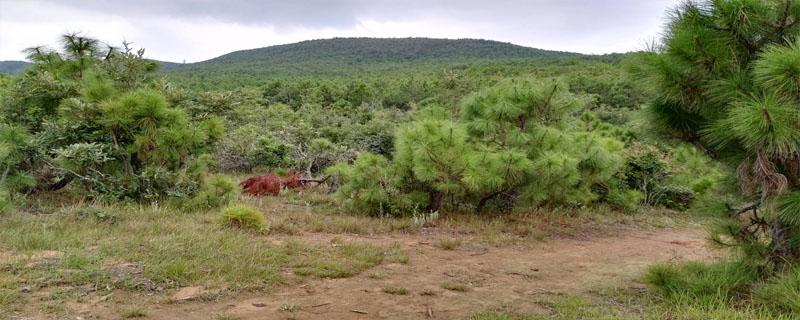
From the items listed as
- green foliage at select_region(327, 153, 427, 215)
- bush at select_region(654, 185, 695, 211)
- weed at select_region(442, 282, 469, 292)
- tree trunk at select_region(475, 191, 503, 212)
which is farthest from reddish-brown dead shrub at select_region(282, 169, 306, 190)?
bush at select_region(654, 185, 695, 211)

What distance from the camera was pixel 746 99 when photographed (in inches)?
145

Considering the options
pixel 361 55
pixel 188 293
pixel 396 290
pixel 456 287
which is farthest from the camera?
pixel 361 55

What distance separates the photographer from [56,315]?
147 inches

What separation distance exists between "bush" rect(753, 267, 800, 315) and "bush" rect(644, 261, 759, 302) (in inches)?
7.7

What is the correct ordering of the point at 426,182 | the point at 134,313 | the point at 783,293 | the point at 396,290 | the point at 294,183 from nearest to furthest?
the point at 783,293, the point at 134,313, the point at 396,290, the point at 426,182, the point at 294,183

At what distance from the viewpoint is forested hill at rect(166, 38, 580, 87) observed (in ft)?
218

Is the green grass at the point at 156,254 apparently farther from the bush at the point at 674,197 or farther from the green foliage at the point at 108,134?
the bush at the point at 674,197

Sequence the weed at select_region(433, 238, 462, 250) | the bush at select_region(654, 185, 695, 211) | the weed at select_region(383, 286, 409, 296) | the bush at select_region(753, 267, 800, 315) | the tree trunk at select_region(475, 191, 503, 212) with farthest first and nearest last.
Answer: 1. the bush at select_region(654, 185, 695, 211)
2. the tree trunk at select_region(475, 191, 503, 212)
3. the weed at select_region(433, 238, 462, 250)
4. the weed at select_region(383, 286, 409, 296)
5. the bush at select_region(753, 267, 800, 315)

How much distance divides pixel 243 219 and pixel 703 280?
188 inches

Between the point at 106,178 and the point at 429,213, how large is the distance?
4.58 meters

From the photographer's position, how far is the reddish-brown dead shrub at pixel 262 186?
10.1 meters

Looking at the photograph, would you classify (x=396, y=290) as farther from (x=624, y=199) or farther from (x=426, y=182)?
(x=624, y=199)

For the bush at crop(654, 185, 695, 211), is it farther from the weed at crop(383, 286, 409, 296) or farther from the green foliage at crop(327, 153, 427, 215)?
the weed at crop(383, 286, 409, 296)

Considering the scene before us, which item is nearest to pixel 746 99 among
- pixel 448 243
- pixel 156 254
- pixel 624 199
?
pixel 448 243
